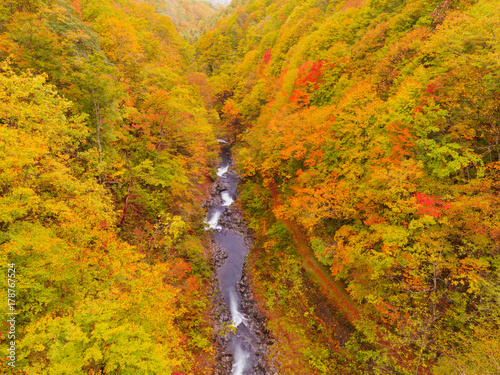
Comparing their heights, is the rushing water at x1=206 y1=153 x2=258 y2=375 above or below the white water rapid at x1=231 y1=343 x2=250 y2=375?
above

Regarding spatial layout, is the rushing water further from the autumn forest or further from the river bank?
the autumn forest

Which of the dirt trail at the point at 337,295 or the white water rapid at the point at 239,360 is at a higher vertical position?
the dirt trail at the point at 337,295

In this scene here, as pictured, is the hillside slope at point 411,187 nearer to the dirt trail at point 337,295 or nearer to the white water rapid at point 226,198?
the dirt trail at point 337,295

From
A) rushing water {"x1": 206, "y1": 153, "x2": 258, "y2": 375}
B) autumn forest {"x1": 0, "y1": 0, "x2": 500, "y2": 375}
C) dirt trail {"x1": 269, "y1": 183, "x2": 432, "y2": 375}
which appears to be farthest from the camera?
rushing water {"x1": 206, "y1": 153, "x2": 258, "y2": 375}

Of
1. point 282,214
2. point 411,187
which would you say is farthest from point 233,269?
point 411,187

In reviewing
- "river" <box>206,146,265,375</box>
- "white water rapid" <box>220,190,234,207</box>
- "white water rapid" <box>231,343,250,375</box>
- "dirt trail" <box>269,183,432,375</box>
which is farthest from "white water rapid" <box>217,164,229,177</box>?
"white water rapid" <box>231,343,250,375</box>

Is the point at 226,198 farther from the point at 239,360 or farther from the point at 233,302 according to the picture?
the point at 239,360

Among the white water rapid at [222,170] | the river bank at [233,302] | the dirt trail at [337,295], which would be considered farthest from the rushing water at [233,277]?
the dirt trail at [337,295]
